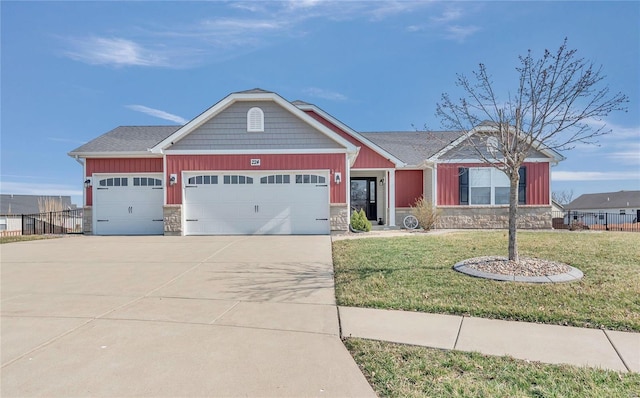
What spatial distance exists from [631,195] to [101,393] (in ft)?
214

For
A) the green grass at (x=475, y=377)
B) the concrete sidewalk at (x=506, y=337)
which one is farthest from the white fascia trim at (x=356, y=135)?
the green grass at (x=475, y=377)

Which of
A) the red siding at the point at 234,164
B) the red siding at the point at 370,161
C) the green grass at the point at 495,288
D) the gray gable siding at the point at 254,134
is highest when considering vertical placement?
the gray gable siding at the point at 254,134

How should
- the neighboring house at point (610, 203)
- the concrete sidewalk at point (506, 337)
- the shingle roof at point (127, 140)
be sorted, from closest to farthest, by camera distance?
the concrete sidewalk at point (506, 337) → the shingle roof at point (127, 140) → the neighboring house at point (610, 203)

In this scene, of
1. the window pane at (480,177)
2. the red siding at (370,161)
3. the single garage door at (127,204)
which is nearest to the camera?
the single garage door at (127,204)

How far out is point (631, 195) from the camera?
49.2m

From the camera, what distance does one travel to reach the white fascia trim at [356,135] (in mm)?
16312

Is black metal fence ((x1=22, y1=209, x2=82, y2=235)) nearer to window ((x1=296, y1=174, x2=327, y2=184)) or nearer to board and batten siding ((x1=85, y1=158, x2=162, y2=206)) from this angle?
board and batten siding ((x1=85, y1=158, x2=162, y2=206))

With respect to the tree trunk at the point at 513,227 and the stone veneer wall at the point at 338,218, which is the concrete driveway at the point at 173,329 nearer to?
the tree trunk at the point at 513,227

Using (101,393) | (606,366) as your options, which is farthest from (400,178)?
(101,393)

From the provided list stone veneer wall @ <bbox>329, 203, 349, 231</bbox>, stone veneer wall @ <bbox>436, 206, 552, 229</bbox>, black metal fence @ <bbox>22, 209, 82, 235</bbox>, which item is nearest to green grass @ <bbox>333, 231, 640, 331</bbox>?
stone veneer wall @ <bbox>329, 203, 349, 231</bbox>

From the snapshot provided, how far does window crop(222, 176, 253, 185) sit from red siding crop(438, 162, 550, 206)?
828cm

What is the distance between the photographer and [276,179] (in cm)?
1345

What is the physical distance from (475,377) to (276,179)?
11.1 m

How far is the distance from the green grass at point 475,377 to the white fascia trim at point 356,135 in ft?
44.0
